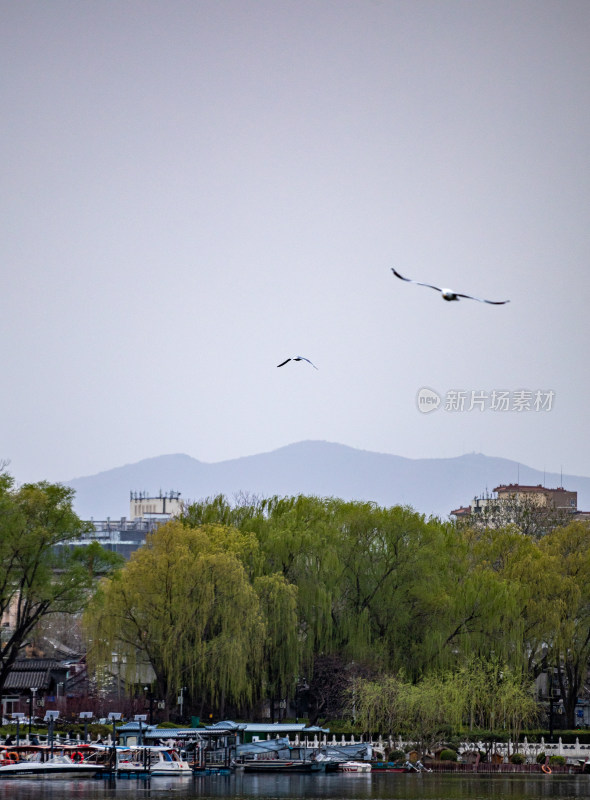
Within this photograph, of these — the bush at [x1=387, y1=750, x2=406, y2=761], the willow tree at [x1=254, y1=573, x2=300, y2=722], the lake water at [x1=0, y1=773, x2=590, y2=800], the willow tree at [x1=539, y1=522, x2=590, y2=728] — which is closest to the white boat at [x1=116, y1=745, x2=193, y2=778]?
the lake water at [x1=0, y1=773, x2=590, y2=800]

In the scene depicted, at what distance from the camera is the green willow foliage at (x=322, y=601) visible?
64.9 meters

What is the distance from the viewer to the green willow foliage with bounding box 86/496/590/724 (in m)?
64.9

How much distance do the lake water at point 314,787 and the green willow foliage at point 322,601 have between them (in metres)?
8.24

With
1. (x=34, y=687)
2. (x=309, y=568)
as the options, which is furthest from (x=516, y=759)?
(x=34, y=687)

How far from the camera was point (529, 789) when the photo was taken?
169 ft

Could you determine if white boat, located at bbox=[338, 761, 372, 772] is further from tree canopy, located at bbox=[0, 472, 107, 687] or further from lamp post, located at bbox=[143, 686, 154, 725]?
tree canopy, located at bbox=[0, 472, 107, 687]

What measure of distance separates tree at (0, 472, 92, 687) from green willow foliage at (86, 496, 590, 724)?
1.76m

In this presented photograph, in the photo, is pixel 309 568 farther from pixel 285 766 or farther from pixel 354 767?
pixel 285 766

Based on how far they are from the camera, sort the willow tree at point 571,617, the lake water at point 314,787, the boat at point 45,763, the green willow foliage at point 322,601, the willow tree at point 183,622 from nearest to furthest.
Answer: the lake water at point 314,787 < the boat at point 45,763 < the willow tree at point 183,622 < the green willow foliage at point 322,601 < the willow tree at point 571,617

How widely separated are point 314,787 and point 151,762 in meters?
10.2

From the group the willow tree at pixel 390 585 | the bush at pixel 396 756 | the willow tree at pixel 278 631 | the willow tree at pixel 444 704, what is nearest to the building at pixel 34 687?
the willow tree at pixel 278 631

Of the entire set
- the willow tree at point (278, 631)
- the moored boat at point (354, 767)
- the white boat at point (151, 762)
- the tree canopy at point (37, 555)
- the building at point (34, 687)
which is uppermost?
the tree canopy at point (37, 555)

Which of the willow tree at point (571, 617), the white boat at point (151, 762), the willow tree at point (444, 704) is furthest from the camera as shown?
the willow tree at point (571, 617)

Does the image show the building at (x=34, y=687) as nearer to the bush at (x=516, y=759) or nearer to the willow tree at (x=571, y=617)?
the bush at (x=516, y=759)
